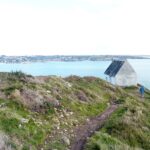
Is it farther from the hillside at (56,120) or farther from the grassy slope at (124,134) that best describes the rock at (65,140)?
the grassy slope at (124,134)

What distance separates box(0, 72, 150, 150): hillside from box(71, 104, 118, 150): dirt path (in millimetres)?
260

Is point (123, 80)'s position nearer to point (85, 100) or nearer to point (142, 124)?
point (85, 100)

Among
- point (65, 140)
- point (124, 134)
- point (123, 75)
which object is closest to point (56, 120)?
point (65, 140)

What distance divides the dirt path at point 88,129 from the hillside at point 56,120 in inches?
10.2

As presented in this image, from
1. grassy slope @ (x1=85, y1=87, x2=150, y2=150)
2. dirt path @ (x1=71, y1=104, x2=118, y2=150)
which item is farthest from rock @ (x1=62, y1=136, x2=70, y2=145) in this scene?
grassy slope @ (x1=85, y1=87, x2=150, y2=150)

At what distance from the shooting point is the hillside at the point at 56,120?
15.1m

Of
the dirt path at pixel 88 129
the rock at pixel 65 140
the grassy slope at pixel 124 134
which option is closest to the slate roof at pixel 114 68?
the dirt path at pixel 88 129

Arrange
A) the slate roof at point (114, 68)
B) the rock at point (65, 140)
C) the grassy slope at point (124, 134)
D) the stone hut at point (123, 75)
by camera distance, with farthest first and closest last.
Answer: the slate roof at point (114, 68), the stone hut at point (123, 75), the rock at point (65, 140), the grassy slope at point (124, 134)

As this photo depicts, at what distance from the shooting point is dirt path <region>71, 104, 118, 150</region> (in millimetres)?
15747

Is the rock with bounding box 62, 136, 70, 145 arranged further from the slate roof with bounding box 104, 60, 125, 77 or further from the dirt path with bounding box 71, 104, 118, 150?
the slate roof with bounding box 104, 60, 125, 77

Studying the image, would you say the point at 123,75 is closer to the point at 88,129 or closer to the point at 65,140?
the point at 88,129

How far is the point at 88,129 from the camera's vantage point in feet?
60.0

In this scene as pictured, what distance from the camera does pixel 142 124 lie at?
20312 mm

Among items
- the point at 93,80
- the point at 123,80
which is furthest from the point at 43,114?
the point at 123,80
